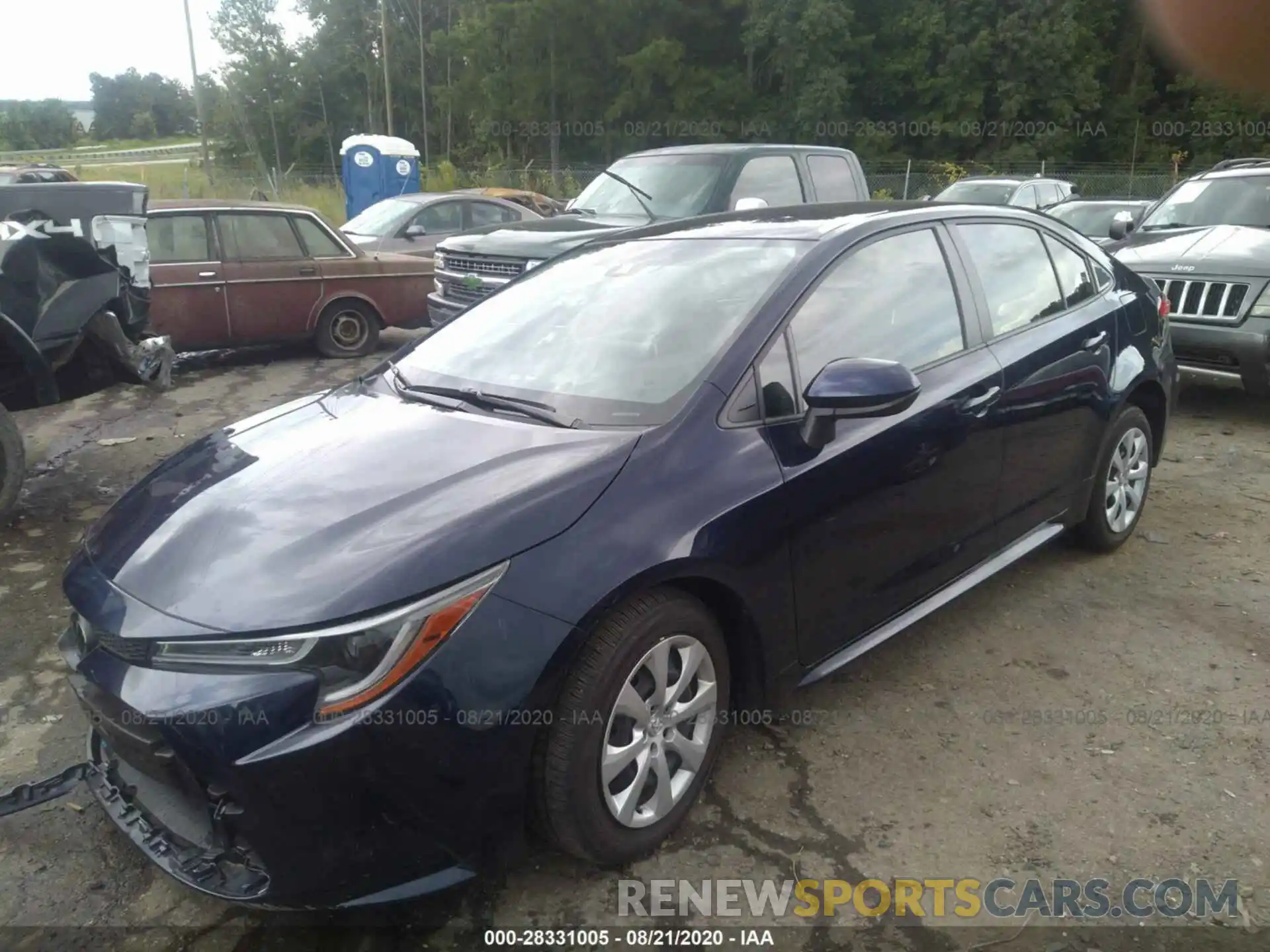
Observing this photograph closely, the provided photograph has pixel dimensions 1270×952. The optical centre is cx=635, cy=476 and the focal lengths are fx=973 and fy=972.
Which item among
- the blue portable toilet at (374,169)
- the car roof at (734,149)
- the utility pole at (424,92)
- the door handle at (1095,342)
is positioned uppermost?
the utility pole at (424,92)

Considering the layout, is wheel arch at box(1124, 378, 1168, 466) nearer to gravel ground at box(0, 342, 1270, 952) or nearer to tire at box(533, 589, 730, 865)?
gravel ground at box(0, 342, 1270, 952)

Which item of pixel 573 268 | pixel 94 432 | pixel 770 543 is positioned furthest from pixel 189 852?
pixel 94 432

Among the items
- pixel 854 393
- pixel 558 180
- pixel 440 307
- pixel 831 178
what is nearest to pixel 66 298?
pixel 440 307

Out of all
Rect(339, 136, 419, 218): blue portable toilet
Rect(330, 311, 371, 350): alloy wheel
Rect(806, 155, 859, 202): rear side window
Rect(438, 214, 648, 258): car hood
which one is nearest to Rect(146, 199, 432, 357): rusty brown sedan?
Rect(330, 311, 371, 350): alloy wheel

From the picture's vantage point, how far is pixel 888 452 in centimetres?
307

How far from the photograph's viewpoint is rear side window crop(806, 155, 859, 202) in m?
8.12

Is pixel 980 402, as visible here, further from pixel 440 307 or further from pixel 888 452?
pixel 440 307

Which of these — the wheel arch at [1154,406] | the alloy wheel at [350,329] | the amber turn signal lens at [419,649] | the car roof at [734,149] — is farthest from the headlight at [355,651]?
the alloy wheel at [350,329]

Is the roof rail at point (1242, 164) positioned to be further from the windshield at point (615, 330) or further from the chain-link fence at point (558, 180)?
the chain-link fence at point (558, 180)

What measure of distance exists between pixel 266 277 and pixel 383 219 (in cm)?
262

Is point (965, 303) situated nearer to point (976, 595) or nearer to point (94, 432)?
point (976, 595)

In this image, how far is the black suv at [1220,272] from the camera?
6469 mm

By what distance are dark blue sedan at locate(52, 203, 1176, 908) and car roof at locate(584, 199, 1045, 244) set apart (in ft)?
0.09

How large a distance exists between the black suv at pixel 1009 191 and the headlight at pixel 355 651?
49.0 feet
